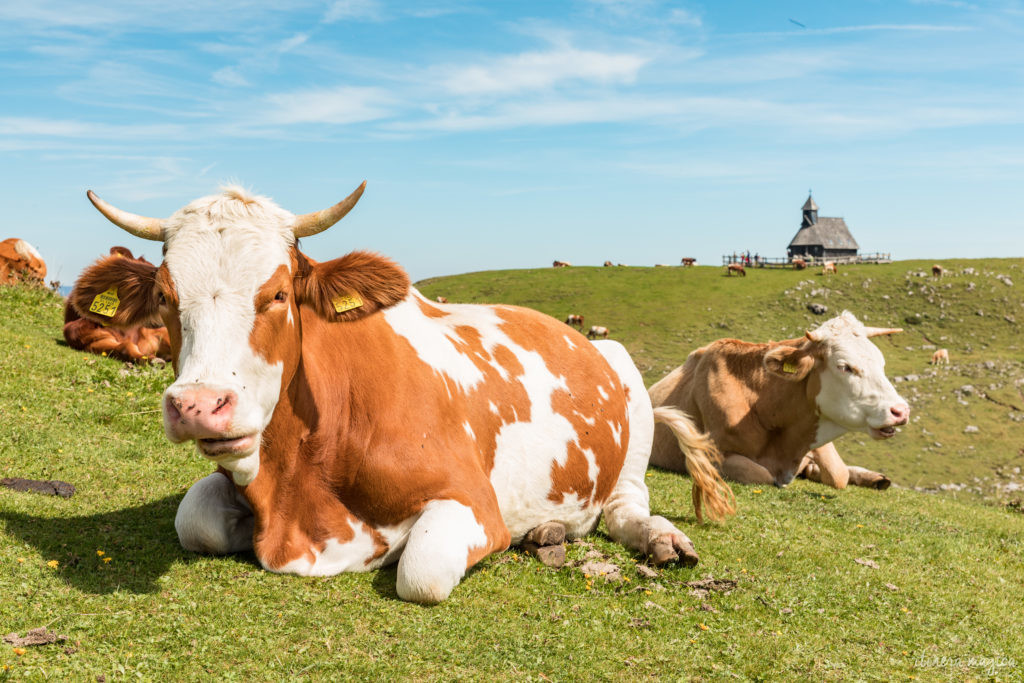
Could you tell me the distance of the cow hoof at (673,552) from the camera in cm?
642

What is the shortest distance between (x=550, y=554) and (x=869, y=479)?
8576 millimetres

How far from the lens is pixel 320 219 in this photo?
16.6ft

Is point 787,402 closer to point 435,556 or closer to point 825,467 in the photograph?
point 825,467

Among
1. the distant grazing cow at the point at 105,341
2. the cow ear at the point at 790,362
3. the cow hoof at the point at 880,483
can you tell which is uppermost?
the cow ear at the point at 790,362

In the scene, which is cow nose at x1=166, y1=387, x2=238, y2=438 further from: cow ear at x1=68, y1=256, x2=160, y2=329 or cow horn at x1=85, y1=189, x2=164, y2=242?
cow ear at x1=68, y1=256, x2=160, y2=329

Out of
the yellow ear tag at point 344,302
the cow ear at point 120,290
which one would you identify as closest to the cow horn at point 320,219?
the yellow ear tag at point 344,302

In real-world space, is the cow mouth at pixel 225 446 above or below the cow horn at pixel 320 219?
below

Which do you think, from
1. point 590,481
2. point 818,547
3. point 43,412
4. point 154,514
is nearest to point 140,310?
point 154,514

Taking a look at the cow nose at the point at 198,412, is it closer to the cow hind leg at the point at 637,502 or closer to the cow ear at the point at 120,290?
the cow ear at the point at 120,290

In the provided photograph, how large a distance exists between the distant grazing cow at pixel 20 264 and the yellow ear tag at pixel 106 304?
577 inches

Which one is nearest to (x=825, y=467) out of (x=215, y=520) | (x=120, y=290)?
(x=215, y=520)

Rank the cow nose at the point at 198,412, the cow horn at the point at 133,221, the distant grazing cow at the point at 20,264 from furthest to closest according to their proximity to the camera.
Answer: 1. the distant grazing cow at the point at 20,264
2. the cow horn at the point at 133,221
3. the cow nose at the point at 198,412

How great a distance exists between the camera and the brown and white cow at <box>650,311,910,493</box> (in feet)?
37.9

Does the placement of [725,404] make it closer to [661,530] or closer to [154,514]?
[661,530]
